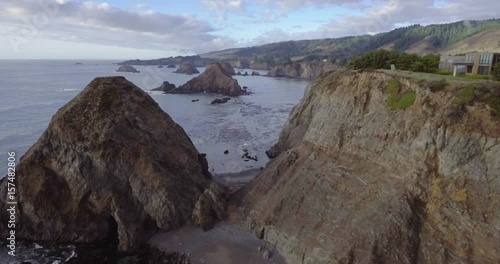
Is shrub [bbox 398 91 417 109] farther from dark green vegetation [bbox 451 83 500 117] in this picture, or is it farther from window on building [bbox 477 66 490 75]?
window on building [bbox 477 66 490 75]

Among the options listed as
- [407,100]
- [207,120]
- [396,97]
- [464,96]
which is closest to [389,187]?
[407,100]

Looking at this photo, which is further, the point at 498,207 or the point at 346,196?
the point at 346,196

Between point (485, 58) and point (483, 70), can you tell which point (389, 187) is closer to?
point (483, 70)

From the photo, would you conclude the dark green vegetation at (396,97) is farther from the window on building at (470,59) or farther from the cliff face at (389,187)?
the window on building at (470,59)

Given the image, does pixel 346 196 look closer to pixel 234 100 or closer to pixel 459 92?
pixel 459 92

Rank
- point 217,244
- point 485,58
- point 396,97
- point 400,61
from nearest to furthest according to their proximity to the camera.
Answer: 1. point 396,97
2. point 217,244
3. point 485,58
4. point 400,61

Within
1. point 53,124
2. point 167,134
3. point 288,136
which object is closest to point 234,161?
point 288,136
